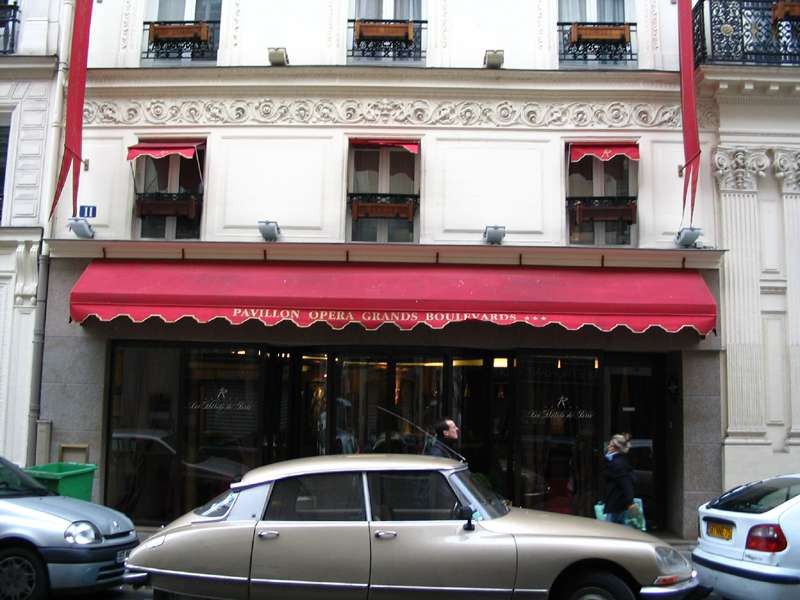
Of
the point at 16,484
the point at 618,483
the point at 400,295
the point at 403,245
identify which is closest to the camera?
the point at 16,484

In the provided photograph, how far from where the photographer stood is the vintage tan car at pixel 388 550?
19.7 ft

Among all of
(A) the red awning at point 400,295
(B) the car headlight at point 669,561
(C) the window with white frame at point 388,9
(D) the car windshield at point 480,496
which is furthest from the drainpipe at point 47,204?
(B) the car headlight at point 669,561

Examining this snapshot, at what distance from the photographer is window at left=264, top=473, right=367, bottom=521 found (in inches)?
247

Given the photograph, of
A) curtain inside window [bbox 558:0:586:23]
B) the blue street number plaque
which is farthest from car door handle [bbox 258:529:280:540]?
curtain inside window [bbox 558:0:586:23]

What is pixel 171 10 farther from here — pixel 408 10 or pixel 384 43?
pixel 408 10

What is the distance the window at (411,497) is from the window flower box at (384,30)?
8264 mm

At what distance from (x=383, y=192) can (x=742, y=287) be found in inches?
229

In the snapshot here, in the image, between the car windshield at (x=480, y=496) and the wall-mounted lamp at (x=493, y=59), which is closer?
the car windshield at (x=480, y=496)

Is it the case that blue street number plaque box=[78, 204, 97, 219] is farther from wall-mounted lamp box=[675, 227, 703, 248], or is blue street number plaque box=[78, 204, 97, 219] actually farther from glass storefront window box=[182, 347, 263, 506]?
wall-mounted lamp box=[675, 227, 703, 248]

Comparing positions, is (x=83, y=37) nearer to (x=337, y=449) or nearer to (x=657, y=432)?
(x=337, y=449)

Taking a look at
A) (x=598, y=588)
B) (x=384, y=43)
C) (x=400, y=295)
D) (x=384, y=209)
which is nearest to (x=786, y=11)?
(x=384, y=43)

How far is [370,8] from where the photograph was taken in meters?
12.7

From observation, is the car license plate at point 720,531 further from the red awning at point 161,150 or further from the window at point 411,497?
the red awning at point 161,150

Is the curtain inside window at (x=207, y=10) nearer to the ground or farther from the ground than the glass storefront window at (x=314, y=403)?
farther from the ground
